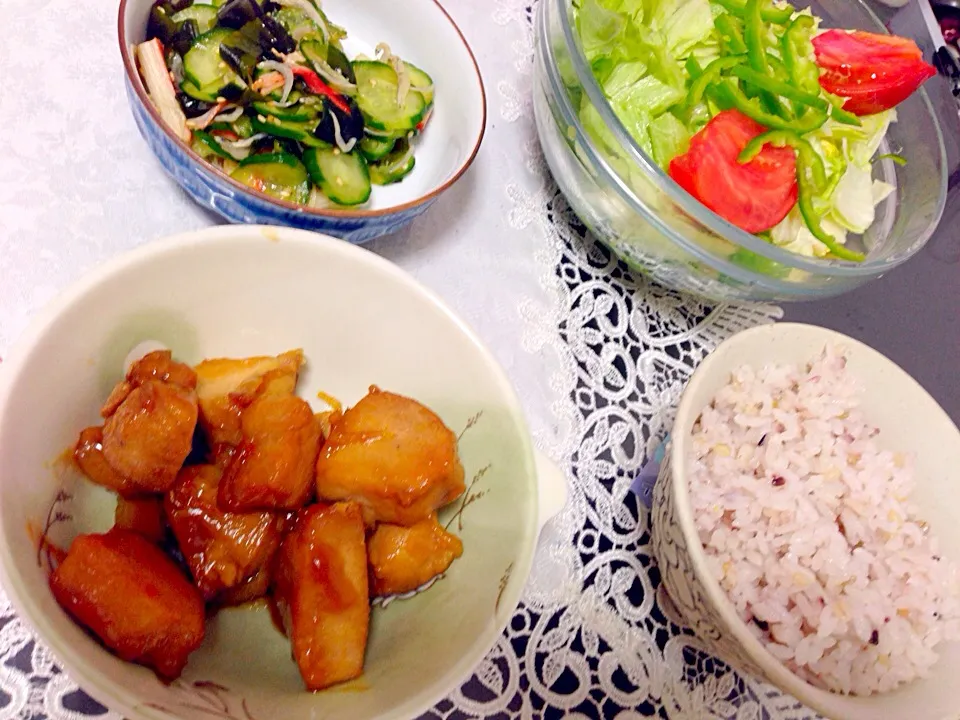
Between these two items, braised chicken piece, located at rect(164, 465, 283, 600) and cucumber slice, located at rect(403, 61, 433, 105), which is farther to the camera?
cucumber slice, located at rect(403, 61, 433, 105)

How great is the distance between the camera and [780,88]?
4.03 ft

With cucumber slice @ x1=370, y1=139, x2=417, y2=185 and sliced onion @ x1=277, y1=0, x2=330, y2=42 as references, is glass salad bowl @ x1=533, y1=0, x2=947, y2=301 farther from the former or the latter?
sliced onion @ x1=277, y1=0, x2=330, y2=42

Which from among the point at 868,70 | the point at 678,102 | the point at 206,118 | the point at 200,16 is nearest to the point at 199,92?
the point at 206,118

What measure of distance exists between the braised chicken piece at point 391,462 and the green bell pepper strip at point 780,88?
870 mm

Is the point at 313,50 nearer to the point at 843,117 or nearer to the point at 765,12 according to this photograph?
the point at 765,12

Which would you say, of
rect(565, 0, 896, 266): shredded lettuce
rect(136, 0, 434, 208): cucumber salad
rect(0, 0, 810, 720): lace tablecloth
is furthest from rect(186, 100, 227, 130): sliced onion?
rect(565, 0, 896, 266): shredded lettuce

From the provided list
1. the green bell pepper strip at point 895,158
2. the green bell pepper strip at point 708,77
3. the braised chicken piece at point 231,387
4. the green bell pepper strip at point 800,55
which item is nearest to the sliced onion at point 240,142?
the braised chicken piece at point 231,387

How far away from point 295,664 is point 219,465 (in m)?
0.25

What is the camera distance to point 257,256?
873 millimetres

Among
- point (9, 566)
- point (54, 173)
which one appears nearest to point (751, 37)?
point (54, 173)

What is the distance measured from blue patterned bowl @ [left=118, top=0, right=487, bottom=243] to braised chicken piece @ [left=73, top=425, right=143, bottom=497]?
354 millimetres

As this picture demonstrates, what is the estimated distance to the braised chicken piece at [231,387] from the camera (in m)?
0.86

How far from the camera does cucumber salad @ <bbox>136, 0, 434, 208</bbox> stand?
1.04m

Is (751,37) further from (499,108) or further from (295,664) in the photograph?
(295,664)
